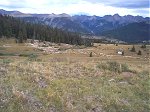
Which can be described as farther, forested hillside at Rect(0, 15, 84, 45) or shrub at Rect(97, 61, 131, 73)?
forested hillside at Rect(0, 15, 84, 45)

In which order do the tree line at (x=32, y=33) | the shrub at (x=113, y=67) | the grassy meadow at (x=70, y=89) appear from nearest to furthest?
the grassy meadow at (x=70, y=89), the shrub at (x=113, y=67), the tree line at (x=32, y=33)

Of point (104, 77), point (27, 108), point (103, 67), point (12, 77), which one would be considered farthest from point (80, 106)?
point (103, 67)

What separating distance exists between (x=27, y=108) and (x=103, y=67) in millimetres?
10677

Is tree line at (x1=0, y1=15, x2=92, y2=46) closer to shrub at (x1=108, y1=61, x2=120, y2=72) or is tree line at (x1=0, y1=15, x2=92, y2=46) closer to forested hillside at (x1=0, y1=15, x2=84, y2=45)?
forested hillside at (x1=0, y1=15, x2=84, y2=45)

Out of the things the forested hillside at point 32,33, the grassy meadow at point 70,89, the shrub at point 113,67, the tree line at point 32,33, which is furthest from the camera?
the forested hillside at point 32,33

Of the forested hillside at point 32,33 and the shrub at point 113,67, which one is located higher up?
the shrub at point 113,67

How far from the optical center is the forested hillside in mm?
171125

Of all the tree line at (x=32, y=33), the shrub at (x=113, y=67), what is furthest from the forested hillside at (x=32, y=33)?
the shrub at (x=113, y=67)

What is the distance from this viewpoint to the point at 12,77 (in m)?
16.9

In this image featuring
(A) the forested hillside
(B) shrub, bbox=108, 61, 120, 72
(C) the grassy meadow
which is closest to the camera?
(C) the grassy meadow

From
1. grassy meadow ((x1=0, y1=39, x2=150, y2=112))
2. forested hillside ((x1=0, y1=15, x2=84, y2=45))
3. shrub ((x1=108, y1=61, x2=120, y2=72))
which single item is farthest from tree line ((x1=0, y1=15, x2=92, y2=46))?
grassy meadow ((x1=0, y1=39, x2=150, y2=112))

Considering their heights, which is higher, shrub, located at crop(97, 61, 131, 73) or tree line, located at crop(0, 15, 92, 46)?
shrub, located at crop(97, 61, 131, 73)

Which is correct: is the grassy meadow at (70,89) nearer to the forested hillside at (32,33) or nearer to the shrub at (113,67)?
the shrub at (113,67)

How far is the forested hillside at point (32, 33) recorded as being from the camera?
17112 cm
